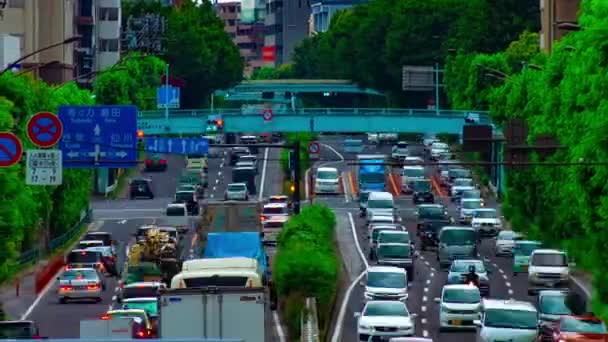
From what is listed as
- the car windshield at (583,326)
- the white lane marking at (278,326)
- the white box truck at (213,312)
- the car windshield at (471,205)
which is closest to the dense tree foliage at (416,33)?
the car windshield at (471,205)

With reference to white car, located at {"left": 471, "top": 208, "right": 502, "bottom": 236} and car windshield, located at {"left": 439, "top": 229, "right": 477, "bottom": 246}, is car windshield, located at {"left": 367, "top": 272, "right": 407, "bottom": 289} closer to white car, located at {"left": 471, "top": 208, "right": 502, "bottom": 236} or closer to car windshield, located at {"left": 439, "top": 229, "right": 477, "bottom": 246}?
car windshield, located at {"left": 439, "top": 229, "right": 477, "bottom": 246}

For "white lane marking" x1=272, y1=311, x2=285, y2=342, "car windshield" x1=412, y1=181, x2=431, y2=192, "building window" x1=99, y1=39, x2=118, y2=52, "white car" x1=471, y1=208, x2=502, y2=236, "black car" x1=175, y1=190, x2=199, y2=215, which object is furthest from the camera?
"building window" x1=99, y1=39, x2=118, y2=52

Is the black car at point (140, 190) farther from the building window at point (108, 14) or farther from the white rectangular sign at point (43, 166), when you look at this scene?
the white rectangular sign at point (43, 166)

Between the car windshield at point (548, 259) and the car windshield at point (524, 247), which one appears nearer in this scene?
the car windshield at point (548, 259)

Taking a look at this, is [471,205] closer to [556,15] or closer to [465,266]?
[556,15]

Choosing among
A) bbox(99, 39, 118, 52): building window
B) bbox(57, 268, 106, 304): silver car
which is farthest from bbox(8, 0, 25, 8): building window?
bbox(57, 268, 106, 304): silver car

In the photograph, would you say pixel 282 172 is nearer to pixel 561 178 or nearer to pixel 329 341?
pixel 561 178
